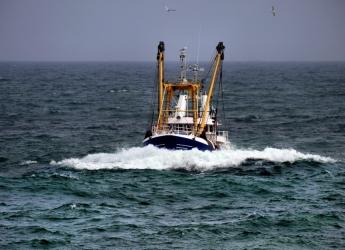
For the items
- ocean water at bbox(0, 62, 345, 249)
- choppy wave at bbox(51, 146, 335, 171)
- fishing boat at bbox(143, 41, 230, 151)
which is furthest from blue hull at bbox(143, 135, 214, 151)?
ocean water at bbox(0, 62, 345, 249)

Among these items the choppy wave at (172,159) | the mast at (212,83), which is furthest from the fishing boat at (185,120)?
the choppy wave at (172,159)

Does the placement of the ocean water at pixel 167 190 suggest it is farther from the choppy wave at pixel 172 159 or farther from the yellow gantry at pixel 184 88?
the yellow gantry at pixel 184 88

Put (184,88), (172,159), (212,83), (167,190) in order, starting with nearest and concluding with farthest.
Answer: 1. (167,190)
2. (172,159)
3. (212,83)
4. (184,88)

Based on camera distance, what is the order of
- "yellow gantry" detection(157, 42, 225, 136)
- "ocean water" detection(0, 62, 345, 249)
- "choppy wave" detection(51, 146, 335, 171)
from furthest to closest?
"yellow gantry" detection(157, 42, 225, 136), "choppy wave" detection(51, 146, 335, 171), "ocean water" detection(0, 62, 345, 249)

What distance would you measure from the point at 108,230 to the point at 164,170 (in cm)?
1894

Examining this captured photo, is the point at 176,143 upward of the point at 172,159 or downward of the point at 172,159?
upward

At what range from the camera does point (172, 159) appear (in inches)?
2458

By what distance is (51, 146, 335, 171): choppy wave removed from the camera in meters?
61.9

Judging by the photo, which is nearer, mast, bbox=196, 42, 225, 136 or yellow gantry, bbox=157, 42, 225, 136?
mast, bbox=196, 42, 225, 136

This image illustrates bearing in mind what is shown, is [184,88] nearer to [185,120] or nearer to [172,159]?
[185,120]

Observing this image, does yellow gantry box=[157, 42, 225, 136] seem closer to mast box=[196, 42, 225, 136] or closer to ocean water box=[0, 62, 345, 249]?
mast box=[196, 42, 225, 136]

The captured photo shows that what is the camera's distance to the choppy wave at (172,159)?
61909 millimetres

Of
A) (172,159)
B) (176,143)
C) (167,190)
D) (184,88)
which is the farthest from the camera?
(184,88)

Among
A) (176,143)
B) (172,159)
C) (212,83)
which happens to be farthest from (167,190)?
(212,83)
